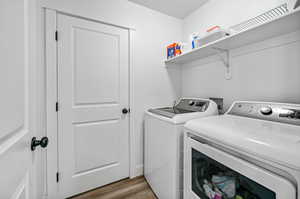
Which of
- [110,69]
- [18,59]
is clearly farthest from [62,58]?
[18,59]

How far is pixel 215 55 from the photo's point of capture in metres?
1.71

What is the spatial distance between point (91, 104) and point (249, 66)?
1.82 meters

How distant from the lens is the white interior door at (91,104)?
4.93ft

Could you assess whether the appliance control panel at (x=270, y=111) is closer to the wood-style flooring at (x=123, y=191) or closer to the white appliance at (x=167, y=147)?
the white appliance at (x=167, y=147)

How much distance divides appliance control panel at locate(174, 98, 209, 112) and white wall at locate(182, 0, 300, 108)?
0.28 metres

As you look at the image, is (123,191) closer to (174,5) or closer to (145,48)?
(145,48)

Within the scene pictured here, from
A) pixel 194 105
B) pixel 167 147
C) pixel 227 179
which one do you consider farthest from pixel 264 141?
pixel 194 105

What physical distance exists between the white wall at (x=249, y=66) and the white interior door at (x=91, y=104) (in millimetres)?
1121

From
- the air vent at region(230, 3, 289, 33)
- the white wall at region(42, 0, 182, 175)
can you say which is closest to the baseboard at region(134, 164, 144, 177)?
the white wall at region(42, 0, 182, 175)

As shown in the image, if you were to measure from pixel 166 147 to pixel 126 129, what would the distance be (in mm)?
750

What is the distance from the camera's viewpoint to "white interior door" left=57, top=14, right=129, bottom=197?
1.50m

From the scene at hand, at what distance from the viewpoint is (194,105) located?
1656mm

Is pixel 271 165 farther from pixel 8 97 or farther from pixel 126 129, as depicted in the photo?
pixel 126 129

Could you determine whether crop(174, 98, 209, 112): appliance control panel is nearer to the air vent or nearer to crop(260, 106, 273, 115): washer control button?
crop(260, 106, 273, 115): washer control button
